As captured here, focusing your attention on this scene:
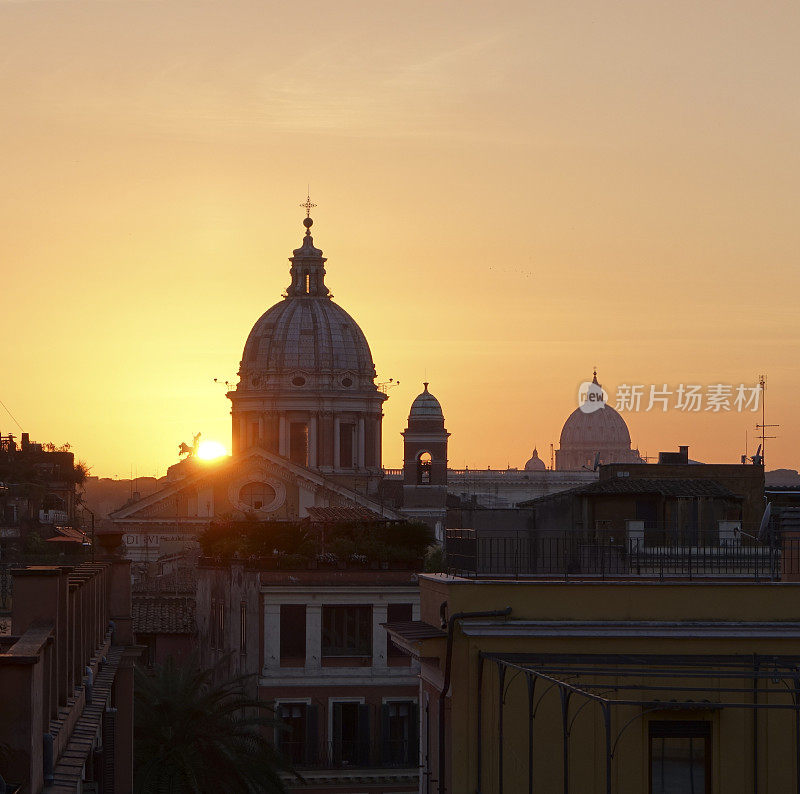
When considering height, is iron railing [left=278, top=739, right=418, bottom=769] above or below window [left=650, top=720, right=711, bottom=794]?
below

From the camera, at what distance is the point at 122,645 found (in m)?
25.5

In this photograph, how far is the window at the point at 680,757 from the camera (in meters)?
18.8

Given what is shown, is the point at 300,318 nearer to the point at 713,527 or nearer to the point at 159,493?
the point at 159,493

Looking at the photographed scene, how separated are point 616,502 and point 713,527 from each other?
8.83 ft

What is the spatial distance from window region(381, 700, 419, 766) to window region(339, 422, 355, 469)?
79786 millimetres

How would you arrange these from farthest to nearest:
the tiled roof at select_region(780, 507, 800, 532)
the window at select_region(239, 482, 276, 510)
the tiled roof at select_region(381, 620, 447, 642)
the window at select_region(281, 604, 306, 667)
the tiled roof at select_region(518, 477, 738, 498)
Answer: the window at select_region(239, 482, 276, 510), the window at select_region(281, 604, 306, 667), the tiled roof at select_region(518, 477, 738, 498), the tiled roof at select_region(780, 507, 800, 532), the tiled roof at select_region(381, 620, 447, 642)

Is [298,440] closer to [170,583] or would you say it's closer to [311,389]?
[311,389]

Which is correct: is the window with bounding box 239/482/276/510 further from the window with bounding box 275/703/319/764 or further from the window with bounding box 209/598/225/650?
the window with bounding box 275/703/319/764

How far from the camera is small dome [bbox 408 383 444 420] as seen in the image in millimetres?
107875

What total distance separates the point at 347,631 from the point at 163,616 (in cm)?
1254

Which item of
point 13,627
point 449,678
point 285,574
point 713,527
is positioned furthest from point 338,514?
point 13,627

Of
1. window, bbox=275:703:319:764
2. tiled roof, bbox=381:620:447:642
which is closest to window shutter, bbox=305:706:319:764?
window, bbox=275:703:319:764

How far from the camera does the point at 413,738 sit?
39.2 metres

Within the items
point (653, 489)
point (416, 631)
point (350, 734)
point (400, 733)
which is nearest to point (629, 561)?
point (416, 631)
